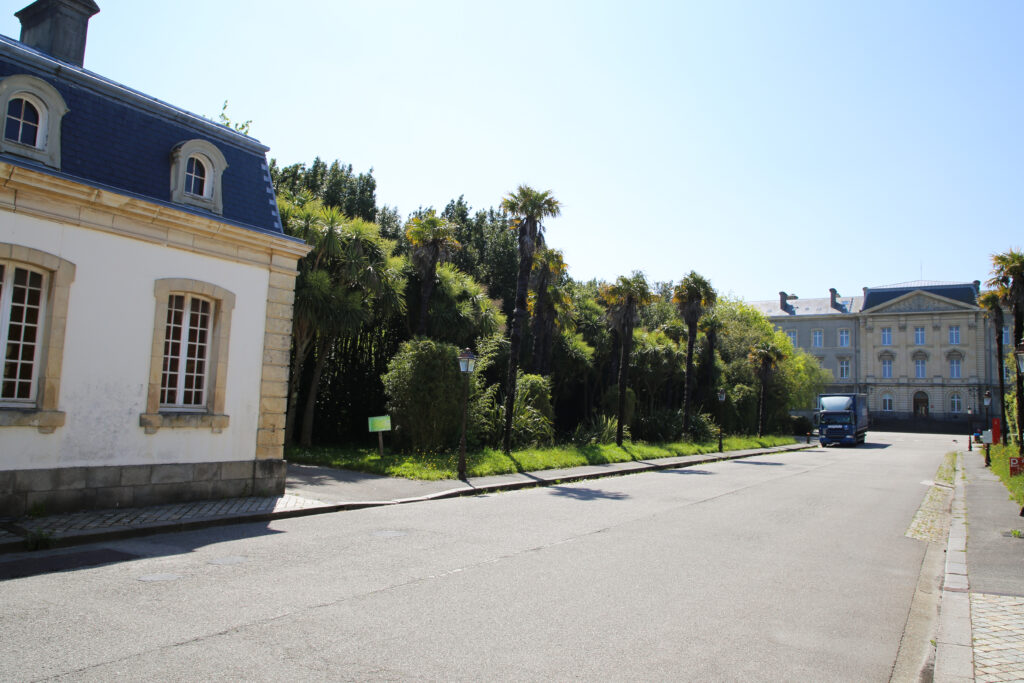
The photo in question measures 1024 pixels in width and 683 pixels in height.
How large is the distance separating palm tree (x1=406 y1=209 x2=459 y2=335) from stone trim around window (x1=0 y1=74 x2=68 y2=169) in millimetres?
12551

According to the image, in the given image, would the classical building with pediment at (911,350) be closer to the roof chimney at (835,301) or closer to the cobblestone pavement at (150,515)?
the roof chimney at (835,301)

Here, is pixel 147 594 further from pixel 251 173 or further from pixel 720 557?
pixel 251 173

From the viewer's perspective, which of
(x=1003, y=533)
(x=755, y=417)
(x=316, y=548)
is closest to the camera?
(x=316, y=548)

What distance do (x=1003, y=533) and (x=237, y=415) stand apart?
39.7 ft

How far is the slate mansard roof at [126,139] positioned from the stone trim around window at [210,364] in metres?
1.25

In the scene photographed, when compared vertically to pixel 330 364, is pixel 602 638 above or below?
below

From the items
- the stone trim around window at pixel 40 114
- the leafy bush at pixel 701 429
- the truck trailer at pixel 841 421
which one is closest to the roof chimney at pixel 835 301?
the truck trailer at pixel 841 421

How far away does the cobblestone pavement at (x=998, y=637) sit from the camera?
4645 millimetres

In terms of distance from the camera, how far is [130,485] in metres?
10.1

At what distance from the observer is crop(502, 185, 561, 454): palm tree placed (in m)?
20.4

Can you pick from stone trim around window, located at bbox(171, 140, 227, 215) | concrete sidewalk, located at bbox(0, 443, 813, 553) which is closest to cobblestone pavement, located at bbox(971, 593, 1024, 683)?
concrete sidewalk, located at bbox(0, 443, 813, 553)

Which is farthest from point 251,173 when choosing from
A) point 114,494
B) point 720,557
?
point 720,557

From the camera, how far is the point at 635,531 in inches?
392

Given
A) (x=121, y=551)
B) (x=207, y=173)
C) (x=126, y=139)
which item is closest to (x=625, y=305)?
(x=207, y=173)
